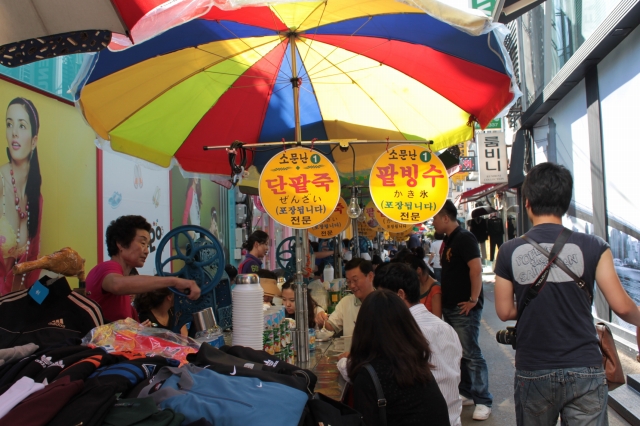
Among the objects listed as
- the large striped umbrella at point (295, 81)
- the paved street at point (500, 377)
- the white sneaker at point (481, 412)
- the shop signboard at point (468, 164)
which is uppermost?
the shop signboard at point (468, 164)

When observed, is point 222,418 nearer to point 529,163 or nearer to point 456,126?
point 456,126

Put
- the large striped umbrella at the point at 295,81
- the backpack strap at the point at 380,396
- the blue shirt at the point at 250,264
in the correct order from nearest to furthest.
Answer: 1. the backpack strap at the point at 380,396
2. the large striped umbrella at the point at 295,81
3. the blue shirt at the point at 250,264

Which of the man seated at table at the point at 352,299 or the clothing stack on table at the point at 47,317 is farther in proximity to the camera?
the man seated at table at the point at 352,299

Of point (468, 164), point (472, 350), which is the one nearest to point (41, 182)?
point (472, 350)

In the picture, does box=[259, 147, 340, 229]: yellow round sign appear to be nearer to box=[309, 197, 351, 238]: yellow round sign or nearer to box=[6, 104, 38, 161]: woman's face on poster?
box=[6, 104, 38, 161]: woman's face on poster

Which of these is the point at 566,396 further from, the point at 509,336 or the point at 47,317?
the point at 47,317

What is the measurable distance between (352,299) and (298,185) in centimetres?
159

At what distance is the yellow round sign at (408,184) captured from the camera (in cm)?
405

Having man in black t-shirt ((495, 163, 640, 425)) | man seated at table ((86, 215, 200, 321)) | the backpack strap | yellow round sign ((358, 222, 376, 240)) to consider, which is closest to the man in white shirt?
man in black t-shirt ((495, 163, 640, 425))

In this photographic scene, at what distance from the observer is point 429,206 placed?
410cm

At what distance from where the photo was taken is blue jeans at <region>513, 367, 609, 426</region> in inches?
98.7

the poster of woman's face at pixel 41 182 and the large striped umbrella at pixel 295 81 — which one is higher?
the large striped umbrella at pixel 295 81

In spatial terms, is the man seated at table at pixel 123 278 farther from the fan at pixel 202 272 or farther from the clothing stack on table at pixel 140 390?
the clothing stack on table at pixel 140 390

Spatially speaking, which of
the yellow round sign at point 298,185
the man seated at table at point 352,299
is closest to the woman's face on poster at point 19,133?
the yellow round sign at point 298,185
